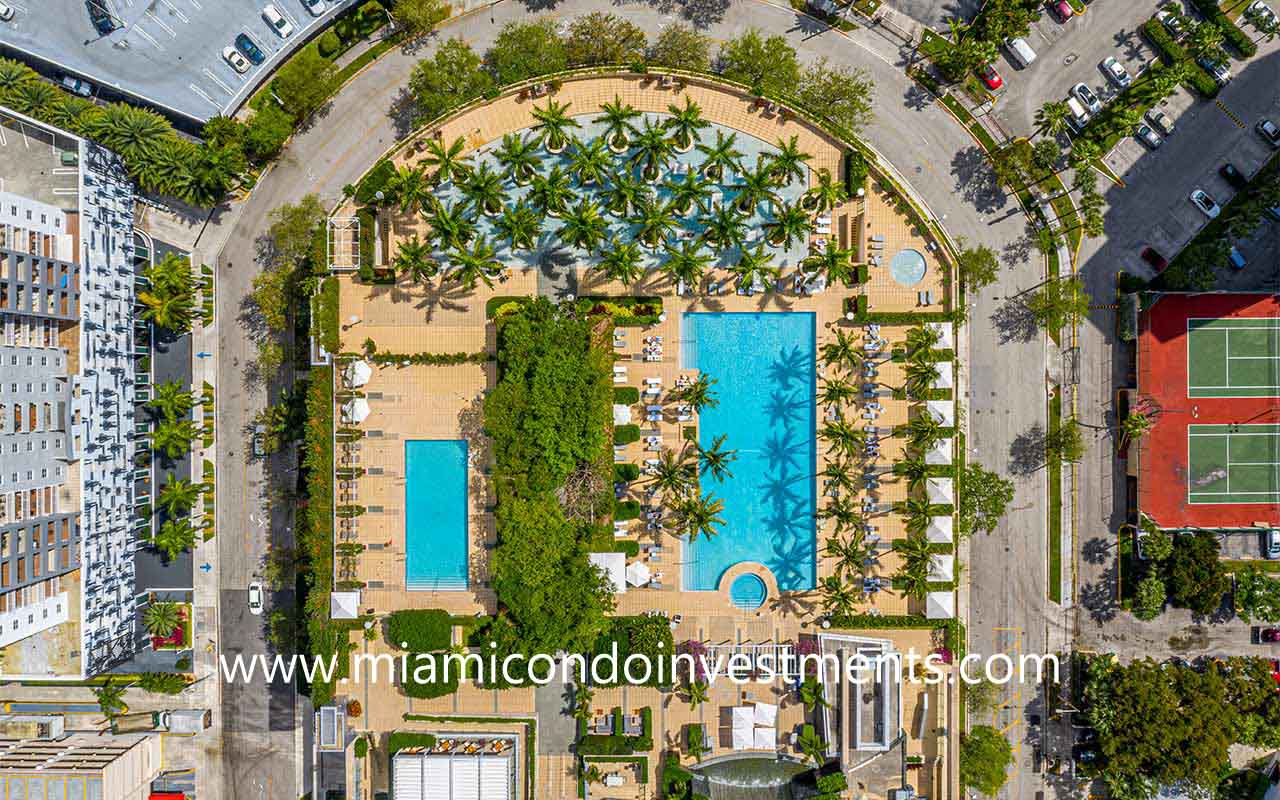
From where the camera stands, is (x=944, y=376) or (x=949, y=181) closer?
(x=944, y=376)

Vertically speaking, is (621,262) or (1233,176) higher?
(1233,176)

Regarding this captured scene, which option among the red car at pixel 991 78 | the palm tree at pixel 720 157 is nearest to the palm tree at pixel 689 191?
A: the palm tree at pixel 720 157

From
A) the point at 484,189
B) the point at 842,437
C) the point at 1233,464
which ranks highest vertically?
the point at 484,189

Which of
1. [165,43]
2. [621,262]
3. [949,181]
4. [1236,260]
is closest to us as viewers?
[621,262]

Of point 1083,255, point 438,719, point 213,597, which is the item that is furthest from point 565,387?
point 1083,255

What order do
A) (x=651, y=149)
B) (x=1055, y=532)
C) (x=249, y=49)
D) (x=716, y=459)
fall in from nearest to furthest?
(x=651, y=149) < (x=716, y=459) < (x=249, y=49) < (x=1055, y=532)

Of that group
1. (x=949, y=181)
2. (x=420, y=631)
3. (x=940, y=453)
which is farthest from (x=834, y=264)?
(x=420, y=631)

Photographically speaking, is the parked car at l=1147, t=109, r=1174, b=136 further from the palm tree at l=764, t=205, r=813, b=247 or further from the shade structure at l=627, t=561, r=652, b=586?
the shade structure at l=627, t=561, r=652, b=586

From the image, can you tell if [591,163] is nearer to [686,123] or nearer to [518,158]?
[518,158]
